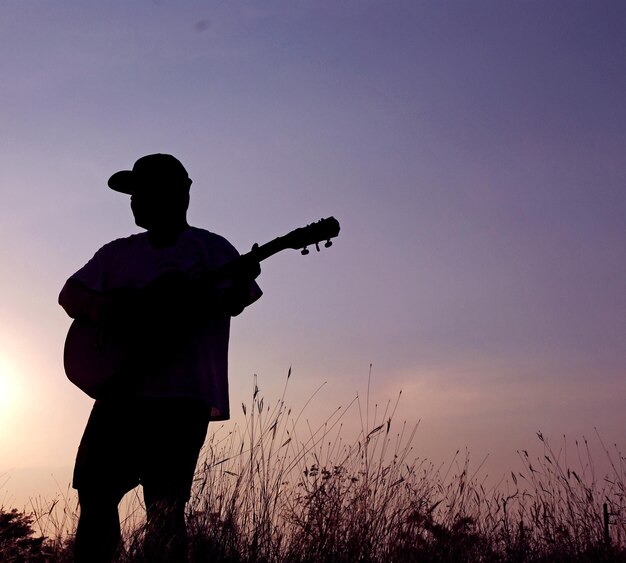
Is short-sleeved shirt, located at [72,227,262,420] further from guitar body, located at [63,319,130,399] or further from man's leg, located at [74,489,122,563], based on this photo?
man's leg, located at [74,489,122,563]

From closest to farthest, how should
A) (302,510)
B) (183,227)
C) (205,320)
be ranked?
(205,320) → (183,227) → (302,510)

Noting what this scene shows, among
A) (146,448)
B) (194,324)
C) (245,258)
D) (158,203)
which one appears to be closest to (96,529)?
(146,448)

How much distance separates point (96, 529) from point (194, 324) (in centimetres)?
97

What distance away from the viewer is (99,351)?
3.66 metres

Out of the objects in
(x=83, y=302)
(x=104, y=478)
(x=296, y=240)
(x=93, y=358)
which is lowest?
(x=104, y=478)

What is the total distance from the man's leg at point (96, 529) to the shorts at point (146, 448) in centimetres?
4

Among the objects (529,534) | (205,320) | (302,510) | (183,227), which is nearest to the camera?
(205,320)

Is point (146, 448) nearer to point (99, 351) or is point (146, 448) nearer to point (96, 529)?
point (96, 529)

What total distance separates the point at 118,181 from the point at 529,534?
3.54 meters

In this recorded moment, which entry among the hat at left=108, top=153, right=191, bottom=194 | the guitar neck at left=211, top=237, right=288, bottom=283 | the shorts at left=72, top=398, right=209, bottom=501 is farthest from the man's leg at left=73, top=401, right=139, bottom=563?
the hat at left=108, top=153, right=191, bottom=194

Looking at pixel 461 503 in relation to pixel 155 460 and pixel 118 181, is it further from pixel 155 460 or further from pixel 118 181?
pixel 118 181

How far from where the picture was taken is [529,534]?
5352 millimetres

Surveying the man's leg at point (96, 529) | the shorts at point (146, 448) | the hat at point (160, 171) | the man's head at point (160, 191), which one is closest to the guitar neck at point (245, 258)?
the man's head at point (160, 191)

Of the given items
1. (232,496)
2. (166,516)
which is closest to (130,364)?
(166,516)
